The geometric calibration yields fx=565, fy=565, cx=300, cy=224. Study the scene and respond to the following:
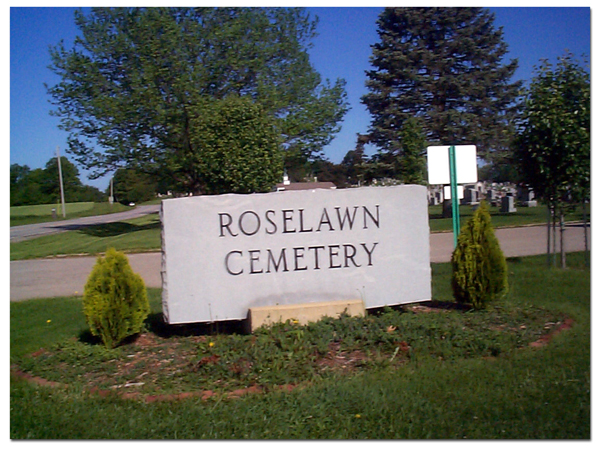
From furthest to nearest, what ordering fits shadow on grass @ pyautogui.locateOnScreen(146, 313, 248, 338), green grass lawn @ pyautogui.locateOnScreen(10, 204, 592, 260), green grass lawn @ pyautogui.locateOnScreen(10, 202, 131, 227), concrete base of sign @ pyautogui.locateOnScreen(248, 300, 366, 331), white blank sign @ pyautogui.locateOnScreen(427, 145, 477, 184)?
green grass lawn @ pyautogui.locateOnScreen(10, 204, 592, 260)
green grass lawn @ pyautogui.locateOnScreen(10, 202, 131, 227)
white blank sign @ pyautogui.locateOnScreen(427, 145, 477, 184)
shadow on grass @ pyautogui.locateOnScreen(146, 313, 248, 338)
concrete base of sign @ pyautogui.locateOnScreen(248, 300, 366, 331)

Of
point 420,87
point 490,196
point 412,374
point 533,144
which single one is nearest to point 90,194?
point 420,87

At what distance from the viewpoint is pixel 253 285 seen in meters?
6.27

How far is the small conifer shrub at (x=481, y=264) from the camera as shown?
21.7 ft

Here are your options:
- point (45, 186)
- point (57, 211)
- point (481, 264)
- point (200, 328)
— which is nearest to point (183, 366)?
point (200, 328)

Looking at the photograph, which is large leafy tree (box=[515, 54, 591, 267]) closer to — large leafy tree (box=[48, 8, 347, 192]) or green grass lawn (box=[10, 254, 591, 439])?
green grass lawn (box=[10, 254, 591, 439])

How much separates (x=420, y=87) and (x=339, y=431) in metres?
20.1

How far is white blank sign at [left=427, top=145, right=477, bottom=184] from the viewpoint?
25.3ft

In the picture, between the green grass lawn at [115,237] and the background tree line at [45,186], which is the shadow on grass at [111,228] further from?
the background tree line at [45,186]

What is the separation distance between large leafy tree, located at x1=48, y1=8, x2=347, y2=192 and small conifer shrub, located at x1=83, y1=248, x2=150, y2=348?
13998 mm

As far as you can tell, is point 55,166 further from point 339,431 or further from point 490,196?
point 490,196

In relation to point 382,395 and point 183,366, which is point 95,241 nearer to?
point 183,366

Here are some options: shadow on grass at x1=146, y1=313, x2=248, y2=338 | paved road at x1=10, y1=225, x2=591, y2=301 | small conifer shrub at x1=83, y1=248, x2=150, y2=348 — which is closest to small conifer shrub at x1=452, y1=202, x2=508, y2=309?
shadow on grass at x1=146, y1=313, x2=248, y2=338

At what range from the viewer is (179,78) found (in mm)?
19703

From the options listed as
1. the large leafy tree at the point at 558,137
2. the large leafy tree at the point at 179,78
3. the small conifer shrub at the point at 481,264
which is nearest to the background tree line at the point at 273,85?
the large leafy tree at the point at 179,78
